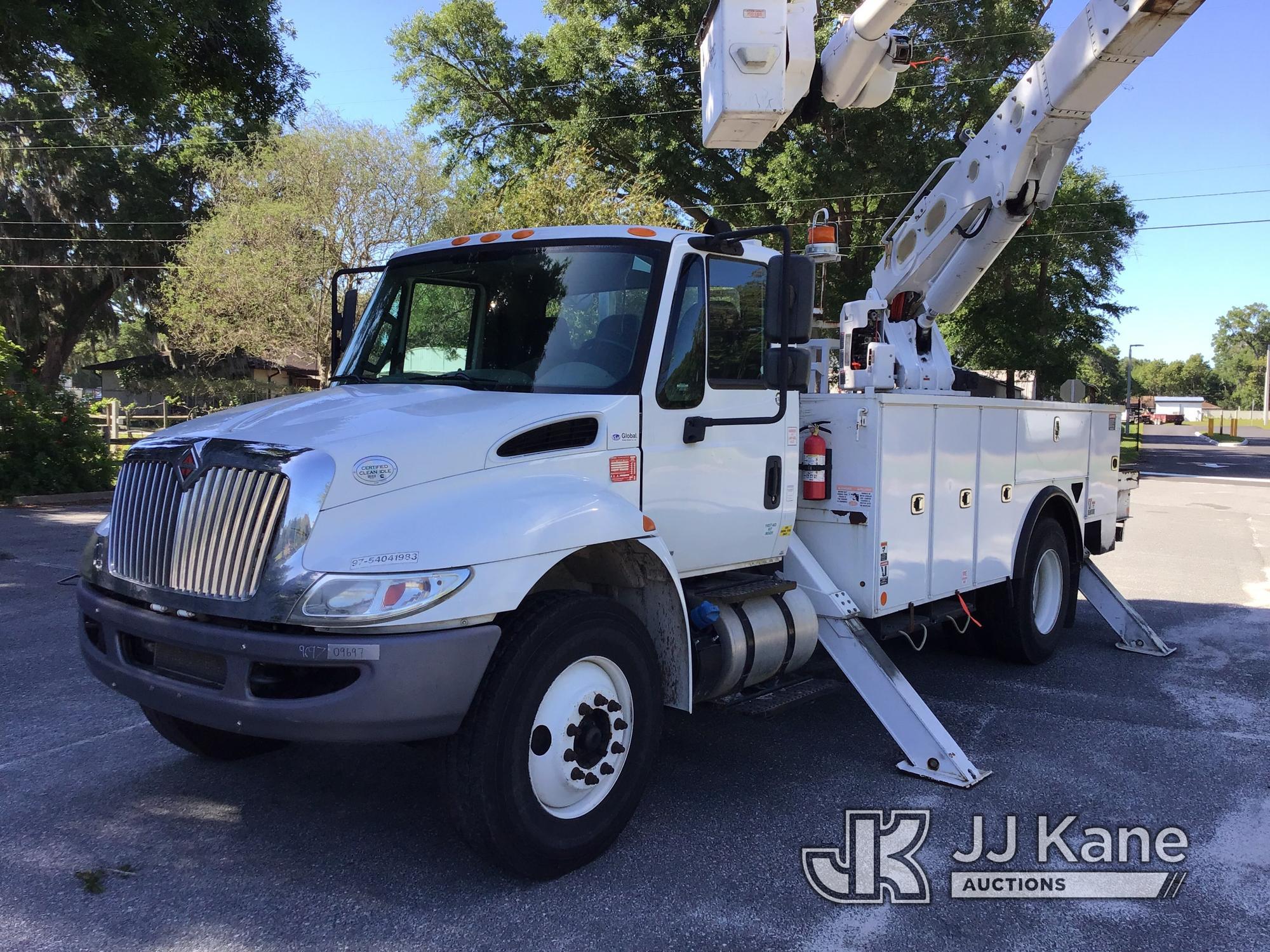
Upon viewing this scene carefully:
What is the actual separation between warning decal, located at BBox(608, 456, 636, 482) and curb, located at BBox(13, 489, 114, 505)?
12.8 metres

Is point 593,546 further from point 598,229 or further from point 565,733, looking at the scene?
point 598,229

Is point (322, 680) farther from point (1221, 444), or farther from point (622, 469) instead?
point (1221, 444)

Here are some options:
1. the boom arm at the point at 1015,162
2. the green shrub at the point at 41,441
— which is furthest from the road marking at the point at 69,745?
the green shrub at the point at 41,441

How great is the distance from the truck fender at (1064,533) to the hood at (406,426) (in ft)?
12.8

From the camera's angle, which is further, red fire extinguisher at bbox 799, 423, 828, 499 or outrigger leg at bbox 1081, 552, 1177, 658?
outrigger leg at bbox 1081, 552, 1177, 658

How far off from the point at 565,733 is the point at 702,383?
1.72m

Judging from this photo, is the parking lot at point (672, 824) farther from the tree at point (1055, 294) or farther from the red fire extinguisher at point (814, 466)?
the tree at point (1055, 294)

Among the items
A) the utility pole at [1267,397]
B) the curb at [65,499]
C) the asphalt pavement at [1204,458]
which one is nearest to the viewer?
the curb at [65,499]

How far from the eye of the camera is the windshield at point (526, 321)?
4207mm

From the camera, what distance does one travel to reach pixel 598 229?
4418 millimetres

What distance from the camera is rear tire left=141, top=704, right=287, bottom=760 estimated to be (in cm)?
457

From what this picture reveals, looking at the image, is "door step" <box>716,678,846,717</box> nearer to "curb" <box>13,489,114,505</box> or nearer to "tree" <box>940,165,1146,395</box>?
"curb" <box>13,489,114,505</box>

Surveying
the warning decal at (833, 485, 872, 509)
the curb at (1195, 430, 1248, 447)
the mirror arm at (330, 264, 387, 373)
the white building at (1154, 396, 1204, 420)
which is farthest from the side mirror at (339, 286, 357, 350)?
the white building at (1154, 396, 1204, 420)

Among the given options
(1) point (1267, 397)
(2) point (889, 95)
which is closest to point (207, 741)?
(2) point (889, 95)
